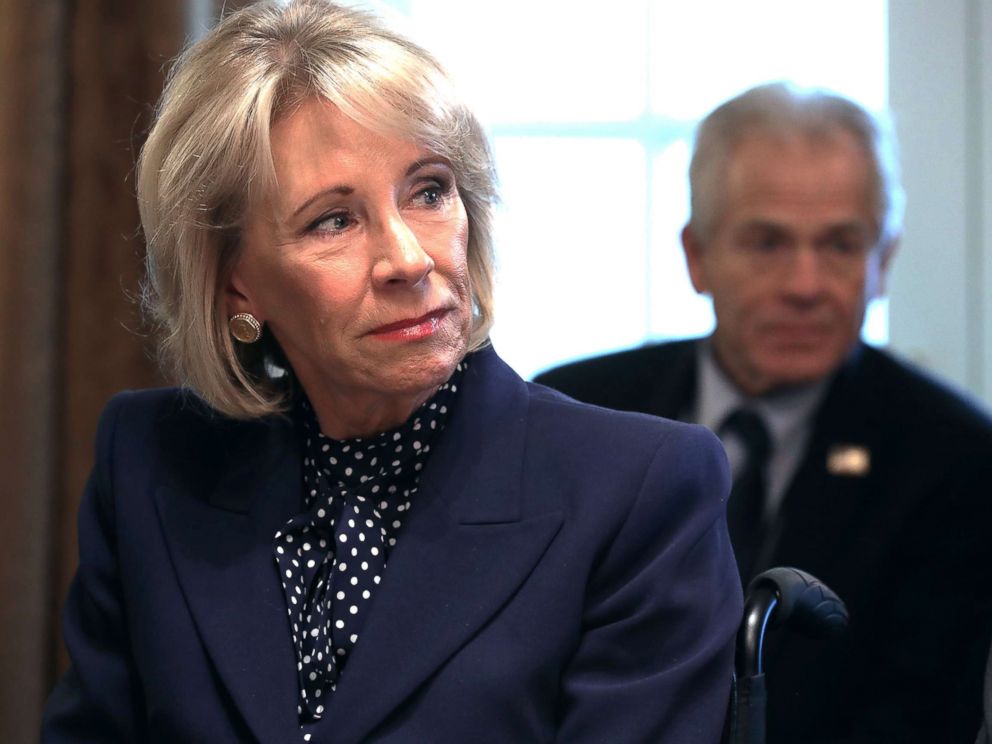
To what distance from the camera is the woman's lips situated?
1343mm

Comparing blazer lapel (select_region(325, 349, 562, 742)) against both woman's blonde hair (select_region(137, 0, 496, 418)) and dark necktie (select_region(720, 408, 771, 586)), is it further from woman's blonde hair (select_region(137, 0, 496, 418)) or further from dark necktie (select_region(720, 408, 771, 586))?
dark necktie (select_region(720, 408, 771, 586))

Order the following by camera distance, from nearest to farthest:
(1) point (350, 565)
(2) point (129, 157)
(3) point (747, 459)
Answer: (1) point (350, 565), (3) point (747, 459), (2) point (129, 157)

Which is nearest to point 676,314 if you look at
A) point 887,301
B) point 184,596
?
point 887,301

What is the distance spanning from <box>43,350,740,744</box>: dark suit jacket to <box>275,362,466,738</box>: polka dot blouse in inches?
0.9

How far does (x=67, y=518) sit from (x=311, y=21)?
103 cm

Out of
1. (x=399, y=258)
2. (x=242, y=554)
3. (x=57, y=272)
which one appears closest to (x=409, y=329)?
(x=399, y=258)

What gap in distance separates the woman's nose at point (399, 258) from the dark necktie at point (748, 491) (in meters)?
0.61

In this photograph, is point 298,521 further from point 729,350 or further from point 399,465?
point 729,350

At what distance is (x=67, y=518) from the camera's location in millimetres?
2111

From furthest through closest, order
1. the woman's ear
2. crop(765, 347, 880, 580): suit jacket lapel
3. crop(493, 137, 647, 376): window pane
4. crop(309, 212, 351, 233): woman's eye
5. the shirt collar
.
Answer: crop(493, 137, 647, 376): window pane
the shirt collar
crop(765, 347, 880, 580): suit jacket lapel
the woman's ear
crop(309, 212, 351, 233): woman's eye

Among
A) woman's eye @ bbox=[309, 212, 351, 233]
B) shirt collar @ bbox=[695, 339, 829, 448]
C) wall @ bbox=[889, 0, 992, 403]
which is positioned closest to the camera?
woman's eye @ bbox=[309, 212, 351, 233]

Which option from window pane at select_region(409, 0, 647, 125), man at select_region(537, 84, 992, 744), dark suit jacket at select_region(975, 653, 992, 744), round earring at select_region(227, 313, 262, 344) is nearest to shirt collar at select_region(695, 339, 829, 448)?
man at select_region(537, 84, 992, 744)

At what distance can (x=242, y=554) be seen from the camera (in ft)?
4.75

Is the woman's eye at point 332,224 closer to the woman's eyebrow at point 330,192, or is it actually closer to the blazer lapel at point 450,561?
the woman's eyebrow at point 330,192
